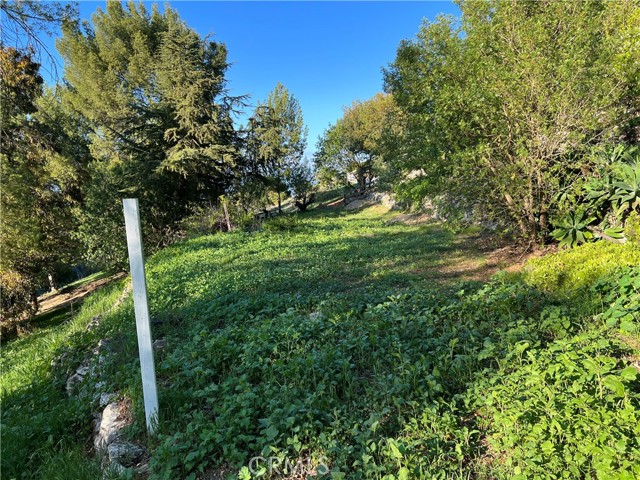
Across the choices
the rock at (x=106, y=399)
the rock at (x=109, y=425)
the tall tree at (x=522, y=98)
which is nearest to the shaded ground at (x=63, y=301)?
the rock at (x=106, y=399)

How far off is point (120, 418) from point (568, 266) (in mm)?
5039

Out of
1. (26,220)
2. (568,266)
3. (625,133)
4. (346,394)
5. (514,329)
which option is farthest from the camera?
(26,220)

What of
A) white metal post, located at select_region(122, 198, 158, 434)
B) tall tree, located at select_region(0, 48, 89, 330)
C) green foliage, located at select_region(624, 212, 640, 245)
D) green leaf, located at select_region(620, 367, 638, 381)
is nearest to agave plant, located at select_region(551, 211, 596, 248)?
green foliage, located at select_region(624, 212, 640, 245)

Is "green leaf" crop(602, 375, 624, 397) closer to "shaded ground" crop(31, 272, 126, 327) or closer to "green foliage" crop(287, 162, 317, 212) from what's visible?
"shaded ground" crop(31, 272, 126, 327)

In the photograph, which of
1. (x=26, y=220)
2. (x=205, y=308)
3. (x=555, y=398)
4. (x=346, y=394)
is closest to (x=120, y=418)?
(x=346, y=394)

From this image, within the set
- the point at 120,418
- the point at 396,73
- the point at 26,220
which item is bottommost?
the point at 120,418

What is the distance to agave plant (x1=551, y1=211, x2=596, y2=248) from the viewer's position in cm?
562

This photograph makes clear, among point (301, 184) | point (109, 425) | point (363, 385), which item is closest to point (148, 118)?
point (301, 184)

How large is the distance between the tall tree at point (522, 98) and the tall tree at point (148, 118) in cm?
1278

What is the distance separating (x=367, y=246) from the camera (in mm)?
9789

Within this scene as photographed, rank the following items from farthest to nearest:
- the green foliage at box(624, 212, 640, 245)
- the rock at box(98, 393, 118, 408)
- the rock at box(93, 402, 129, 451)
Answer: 1. the green foliage at box(624, 212, 640, 245)
2. the rock at box(98, 393, 118, 408)
3. the rock at box(93, 402, 129, 451)

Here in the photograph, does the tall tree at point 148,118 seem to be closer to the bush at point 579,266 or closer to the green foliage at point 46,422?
the green foliage at point 46,422

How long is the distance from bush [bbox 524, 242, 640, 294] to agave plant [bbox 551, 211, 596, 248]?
0.64 meters

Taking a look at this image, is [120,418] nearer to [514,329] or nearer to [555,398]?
[555,398]
